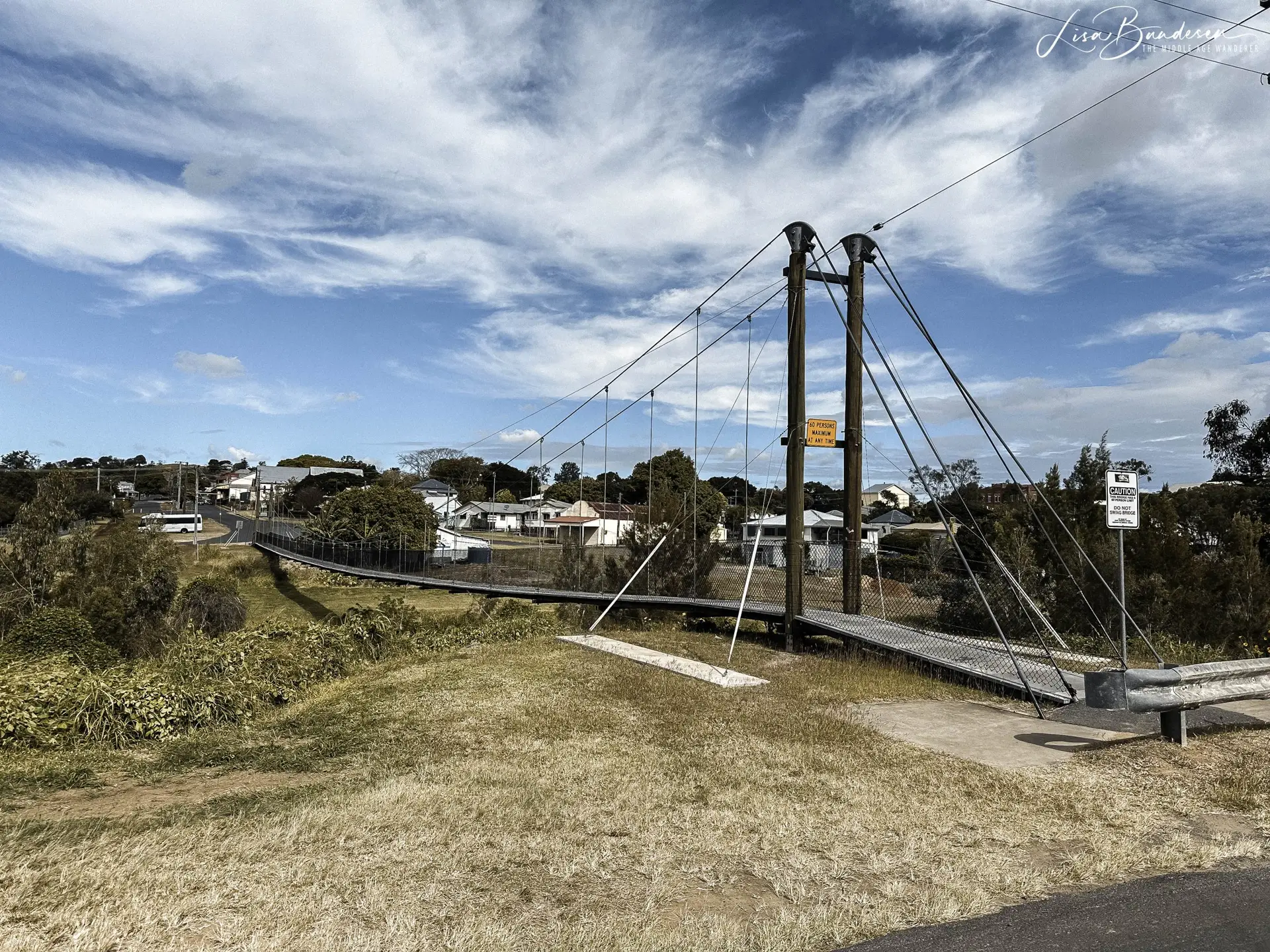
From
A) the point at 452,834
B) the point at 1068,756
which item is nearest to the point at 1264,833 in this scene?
the point at 1068,756

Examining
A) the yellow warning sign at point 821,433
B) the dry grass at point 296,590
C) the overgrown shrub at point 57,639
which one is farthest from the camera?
the dry grass at point 296,590

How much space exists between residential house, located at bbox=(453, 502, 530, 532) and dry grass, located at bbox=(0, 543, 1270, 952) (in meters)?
63.9

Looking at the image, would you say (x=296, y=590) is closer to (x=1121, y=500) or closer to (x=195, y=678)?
(x=195, y=678)

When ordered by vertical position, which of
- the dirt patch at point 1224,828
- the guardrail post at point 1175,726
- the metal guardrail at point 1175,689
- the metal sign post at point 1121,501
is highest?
the metal sign post at point 1121,501

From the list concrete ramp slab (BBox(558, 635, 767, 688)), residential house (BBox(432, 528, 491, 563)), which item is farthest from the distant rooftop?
concrete ramp slab (BBox(558, 635, 767, 688))

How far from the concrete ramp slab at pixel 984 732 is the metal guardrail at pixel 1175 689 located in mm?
492

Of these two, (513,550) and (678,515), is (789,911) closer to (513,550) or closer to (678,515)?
(678,515)

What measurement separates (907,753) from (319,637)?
9.75m

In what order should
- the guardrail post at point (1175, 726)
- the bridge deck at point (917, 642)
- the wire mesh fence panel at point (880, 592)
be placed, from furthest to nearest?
the wire mesh fence panel at point (880, 592) < the bridge deck at point (917, 642) < the guardrail post at point (1175, 726)

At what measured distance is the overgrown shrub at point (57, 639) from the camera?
11.6 m

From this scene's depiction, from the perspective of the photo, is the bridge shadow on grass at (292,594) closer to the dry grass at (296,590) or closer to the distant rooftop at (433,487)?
the dry grass at (296,590)

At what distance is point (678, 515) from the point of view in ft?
56.9

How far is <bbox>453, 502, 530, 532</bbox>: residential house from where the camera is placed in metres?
73.4

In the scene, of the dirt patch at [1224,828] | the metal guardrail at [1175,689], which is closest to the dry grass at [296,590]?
the metal guardrail at [1175,689]
